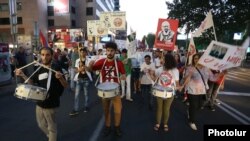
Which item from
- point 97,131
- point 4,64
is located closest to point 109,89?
point 97,131

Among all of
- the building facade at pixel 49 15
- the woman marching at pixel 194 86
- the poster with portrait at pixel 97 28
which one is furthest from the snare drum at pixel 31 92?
the building facade at pixel 49 15

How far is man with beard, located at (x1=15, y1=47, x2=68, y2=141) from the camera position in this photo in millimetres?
5391

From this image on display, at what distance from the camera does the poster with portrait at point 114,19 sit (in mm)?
20844

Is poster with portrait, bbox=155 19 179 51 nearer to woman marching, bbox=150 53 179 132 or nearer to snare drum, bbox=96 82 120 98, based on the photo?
woman marching, bbox=150 53 179 132

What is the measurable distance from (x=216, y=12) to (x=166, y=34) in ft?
120

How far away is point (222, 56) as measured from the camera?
5855 mm

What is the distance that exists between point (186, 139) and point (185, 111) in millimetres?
3142

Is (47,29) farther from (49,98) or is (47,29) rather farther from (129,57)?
(49,98)

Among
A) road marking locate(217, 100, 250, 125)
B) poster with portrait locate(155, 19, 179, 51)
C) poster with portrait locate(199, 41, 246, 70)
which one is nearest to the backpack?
poster with portrait locate(199, 41, 246, 70)

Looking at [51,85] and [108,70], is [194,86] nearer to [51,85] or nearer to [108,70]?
[108,70]

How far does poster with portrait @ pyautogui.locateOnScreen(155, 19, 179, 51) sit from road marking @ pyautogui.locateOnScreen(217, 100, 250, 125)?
2521mm

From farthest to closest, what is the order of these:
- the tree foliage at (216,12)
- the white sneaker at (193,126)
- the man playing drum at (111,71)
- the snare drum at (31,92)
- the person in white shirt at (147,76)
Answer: the tree foliage at (216,12), the person in white shirt at (147,76), the white sneaker at (193,126), the man playing drum at (111,71), the snare drum at (31,92)

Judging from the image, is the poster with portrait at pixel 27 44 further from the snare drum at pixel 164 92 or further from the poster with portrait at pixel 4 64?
the snare drum at pixel 164 92

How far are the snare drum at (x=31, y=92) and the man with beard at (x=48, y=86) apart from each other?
0.43ft
